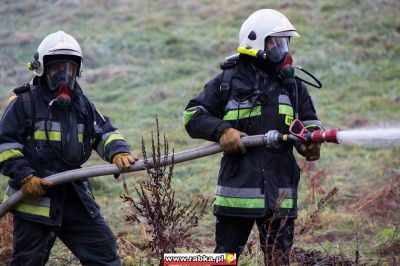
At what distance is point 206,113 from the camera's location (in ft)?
15.2

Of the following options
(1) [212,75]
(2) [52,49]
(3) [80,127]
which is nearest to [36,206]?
(3) [80,127]

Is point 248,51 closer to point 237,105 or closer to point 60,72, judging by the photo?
point 237,105

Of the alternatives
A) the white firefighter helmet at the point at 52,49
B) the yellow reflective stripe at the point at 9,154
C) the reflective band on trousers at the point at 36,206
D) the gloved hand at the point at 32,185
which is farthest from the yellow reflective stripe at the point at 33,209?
the white firefighter helmet at the point at 52,49

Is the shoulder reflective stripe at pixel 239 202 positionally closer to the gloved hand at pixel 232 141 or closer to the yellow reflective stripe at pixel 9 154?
the gloved hand at pixel 232 141

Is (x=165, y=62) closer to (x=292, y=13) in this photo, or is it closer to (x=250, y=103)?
(x=292, y=13)

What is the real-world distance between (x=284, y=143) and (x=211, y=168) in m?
5.35

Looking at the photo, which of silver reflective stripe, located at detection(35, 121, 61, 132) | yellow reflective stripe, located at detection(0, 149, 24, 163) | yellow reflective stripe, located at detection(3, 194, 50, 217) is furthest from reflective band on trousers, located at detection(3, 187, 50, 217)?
silver reflective stripe, located at detection(35, 121, 61, 132)

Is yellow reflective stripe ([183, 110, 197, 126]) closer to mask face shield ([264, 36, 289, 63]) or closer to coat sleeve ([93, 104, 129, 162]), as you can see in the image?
coat sleeve ([93, 104, 129, 162])

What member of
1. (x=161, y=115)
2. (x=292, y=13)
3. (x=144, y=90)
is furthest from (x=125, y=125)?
(x=292, y=13)

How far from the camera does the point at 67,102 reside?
4.69 m

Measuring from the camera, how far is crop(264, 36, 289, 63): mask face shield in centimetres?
458

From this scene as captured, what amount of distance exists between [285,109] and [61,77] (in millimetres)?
1471

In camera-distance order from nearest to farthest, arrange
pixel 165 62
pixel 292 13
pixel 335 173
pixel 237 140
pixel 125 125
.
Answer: pixel 237 140 < pixel 335 173 < pixel 125 125 < pixel 165 62 < pixel 292 13

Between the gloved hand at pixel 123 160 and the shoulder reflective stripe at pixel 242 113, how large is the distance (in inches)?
26.7
